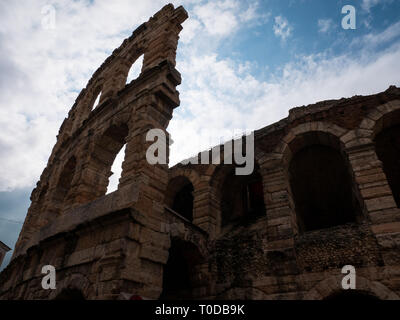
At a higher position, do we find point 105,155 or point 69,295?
point 105,155

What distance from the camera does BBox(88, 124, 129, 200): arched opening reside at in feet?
24.5

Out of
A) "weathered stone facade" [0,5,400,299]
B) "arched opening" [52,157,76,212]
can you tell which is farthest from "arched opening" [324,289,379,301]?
"arched opening" [52,157,76,212]

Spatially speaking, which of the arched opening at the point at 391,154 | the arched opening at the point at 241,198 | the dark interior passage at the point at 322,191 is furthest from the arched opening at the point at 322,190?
the arched opening at the point at 241,198

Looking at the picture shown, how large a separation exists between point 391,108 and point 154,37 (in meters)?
7.28

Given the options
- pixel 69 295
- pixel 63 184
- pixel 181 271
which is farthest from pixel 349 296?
pixel 63 184

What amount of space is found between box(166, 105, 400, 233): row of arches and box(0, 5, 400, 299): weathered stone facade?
0.04 metres

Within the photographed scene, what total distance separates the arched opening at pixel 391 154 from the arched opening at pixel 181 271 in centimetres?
611

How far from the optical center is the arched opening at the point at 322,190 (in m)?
8.75

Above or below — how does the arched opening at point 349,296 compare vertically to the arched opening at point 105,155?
below

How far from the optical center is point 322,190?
30.9 ft

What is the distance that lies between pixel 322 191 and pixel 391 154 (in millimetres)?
2389

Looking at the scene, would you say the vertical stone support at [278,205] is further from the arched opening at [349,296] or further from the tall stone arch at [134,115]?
the tall stone arch at [134,115]

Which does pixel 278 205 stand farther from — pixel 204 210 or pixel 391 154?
pixel 391 154
